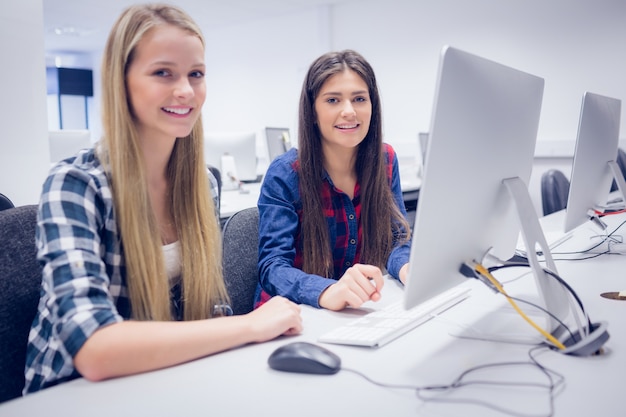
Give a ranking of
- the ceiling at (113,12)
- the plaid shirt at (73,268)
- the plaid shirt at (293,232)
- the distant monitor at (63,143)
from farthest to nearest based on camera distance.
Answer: the ceiling at (113,12) < the distant monitor at (63,143) < the plaid shirt at (293,232) < the plaid shirt at (73,268)

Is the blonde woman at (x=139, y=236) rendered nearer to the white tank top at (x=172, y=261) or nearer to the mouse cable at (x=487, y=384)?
the white tank top at (x=172, y=261)

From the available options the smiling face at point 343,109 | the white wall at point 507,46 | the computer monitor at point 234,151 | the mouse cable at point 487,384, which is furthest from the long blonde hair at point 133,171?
the white wall at point 507,46

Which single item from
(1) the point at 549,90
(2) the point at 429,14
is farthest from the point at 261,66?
(1) the point at 549,90

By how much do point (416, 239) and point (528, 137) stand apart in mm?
430

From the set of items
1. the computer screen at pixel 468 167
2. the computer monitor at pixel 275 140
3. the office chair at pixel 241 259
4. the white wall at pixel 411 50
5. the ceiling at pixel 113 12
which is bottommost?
the office chair at pixel 241 259

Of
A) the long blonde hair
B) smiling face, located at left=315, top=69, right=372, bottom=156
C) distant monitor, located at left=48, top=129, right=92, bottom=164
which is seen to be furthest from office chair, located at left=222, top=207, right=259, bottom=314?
distant monitor, located at left=48, top=129, right=92, bottom=164

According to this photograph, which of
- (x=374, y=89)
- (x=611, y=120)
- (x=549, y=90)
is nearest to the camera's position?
(x=374, y=89)

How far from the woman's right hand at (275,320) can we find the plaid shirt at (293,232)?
211mm

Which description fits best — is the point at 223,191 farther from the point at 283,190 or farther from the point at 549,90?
the point at 549,90

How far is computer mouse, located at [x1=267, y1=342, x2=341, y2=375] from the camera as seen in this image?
765mm

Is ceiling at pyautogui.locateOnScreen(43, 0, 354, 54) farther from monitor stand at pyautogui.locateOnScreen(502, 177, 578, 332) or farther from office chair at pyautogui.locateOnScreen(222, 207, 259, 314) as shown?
monitor stand at pyautogui.locateOnScreen(502, 177, 578, 332)

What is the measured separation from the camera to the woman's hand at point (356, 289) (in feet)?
3.45

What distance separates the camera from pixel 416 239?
713 millimetres

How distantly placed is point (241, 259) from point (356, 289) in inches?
16.8
